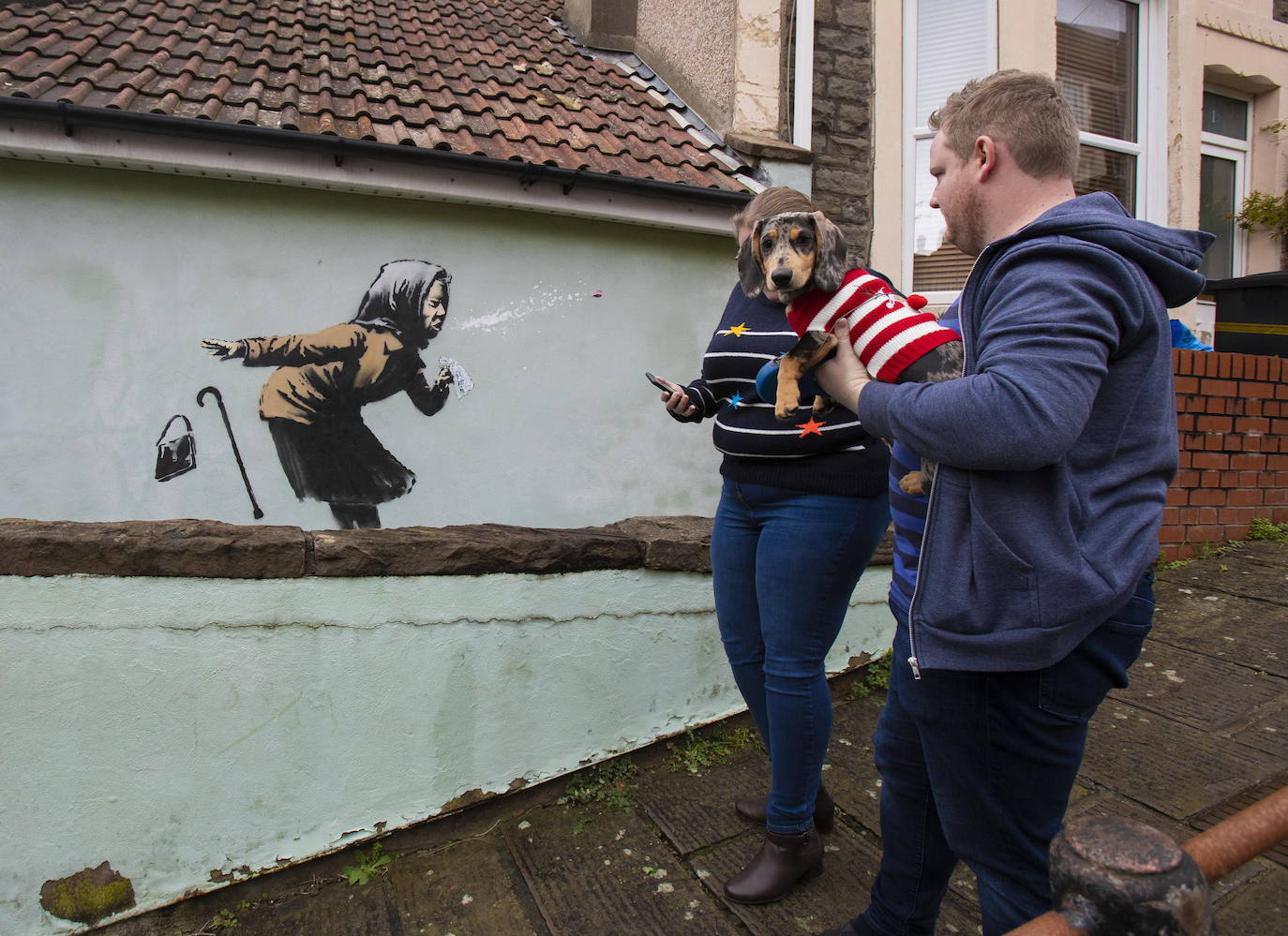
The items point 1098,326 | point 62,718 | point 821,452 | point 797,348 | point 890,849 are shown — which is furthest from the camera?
point 62,718

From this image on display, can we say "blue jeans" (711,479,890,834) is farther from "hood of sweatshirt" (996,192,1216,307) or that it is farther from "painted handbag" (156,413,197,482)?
"painted handbag" (156,413,197,482)

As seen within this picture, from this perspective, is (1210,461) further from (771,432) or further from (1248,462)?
(771,432)

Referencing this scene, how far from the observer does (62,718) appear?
2.19 m

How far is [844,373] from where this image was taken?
1500 millimetres

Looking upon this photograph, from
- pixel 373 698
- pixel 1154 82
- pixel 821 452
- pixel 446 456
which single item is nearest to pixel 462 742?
pixel 373 698

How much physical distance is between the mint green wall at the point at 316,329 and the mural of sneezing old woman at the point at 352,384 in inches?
3.0

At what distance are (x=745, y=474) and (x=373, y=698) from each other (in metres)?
1.33

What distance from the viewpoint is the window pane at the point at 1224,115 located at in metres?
7.43

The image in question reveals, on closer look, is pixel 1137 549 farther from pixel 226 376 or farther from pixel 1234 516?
pixel 226 376

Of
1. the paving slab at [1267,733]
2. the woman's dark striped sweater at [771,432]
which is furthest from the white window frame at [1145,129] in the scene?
the woman's dark striped sweater at [771,432]

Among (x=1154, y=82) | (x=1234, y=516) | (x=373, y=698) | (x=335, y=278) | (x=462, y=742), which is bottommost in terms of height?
(x=462, y=742)

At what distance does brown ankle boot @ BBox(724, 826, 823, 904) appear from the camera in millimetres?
2143

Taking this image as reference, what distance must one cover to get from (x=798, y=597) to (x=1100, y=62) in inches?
258

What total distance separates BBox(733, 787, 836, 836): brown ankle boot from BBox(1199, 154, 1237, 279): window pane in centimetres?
724
